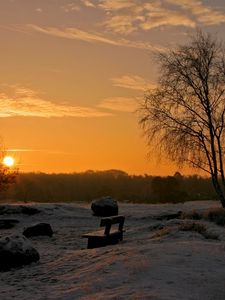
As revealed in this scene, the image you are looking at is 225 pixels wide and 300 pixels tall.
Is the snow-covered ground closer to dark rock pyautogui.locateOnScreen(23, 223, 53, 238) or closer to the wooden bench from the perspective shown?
the wooden bench

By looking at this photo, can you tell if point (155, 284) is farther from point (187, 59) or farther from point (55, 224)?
point (187, 59)

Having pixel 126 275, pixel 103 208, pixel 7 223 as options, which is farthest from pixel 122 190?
pixel 126 275

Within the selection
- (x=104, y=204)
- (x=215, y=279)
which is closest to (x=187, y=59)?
(x=104, y=204)

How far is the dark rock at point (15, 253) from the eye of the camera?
42.8 feet

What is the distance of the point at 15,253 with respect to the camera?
43.3 feet

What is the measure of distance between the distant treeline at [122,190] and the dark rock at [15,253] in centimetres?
3729

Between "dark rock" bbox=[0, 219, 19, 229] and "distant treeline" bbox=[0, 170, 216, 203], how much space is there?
25.0m

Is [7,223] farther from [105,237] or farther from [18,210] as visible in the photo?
[105,237]

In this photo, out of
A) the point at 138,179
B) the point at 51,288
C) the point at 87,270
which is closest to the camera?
the point at 51,288

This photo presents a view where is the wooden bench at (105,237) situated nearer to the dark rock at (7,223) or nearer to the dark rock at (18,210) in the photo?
the dark rock at (7,223)

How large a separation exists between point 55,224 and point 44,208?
447 centimetres

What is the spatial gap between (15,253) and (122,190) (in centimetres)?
8341

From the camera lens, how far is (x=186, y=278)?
382 inches

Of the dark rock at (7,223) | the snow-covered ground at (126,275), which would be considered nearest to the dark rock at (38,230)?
the dark rock at (7,223)
